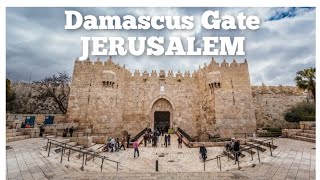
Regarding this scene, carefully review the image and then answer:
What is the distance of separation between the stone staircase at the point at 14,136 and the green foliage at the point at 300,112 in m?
21.7

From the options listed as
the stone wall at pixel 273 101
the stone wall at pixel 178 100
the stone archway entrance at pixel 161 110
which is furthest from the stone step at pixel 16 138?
the stone wall at pixel 273 101

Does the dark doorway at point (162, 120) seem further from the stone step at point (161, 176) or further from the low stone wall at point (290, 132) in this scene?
the stone step at point (161, 176)

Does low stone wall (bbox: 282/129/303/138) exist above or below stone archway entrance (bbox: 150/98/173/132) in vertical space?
below

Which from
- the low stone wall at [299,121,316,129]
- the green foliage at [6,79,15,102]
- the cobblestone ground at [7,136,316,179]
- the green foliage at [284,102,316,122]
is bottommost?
the cobblestone ground at [7,136,316,179]

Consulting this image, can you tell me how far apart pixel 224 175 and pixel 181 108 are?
49.4 feet

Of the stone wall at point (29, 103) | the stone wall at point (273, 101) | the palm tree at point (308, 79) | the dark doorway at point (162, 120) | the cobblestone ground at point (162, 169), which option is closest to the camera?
the cobblestone ground at point (162, 169)

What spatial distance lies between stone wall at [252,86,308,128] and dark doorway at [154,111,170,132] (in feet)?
31.2

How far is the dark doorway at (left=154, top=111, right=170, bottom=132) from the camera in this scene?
20.7 metres

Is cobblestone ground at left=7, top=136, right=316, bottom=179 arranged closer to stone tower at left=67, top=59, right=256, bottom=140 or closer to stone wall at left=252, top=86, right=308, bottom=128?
stone tower at left=67, top=59, right=256, bottom=140

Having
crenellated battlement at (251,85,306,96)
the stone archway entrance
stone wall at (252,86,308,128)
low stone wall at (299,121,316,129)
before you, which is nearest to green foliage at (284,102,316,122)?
stone wall at (252,86,308,128)

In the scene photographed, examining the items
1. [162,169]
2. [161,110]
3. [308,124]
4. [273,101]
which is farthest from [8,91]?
[273,101]

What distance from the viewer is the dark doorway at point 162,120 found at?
20734 millimetres

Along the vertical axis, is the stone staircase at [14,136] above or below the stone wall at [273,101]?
below

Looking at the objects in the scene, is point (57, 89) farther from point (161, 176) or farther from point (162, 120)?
point (161, 176)
